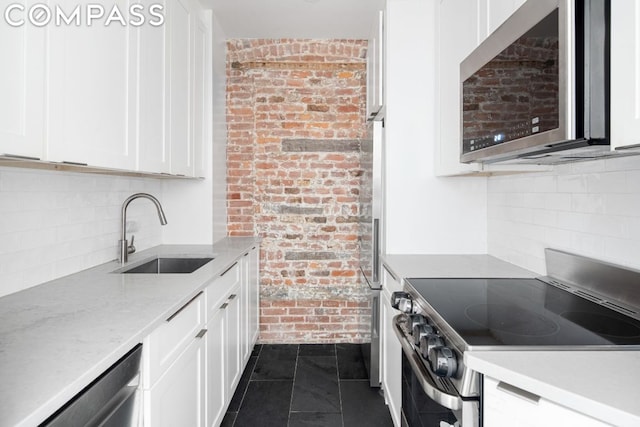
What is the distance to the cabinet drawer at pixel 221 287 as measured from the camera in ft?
6.27

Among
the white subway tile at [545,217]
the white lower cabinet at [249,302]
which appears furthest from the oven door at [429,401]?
the white lower cabinet at [249,302]

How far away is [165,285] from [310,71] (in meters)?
2.40

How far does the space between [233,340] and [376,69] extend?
200 cm

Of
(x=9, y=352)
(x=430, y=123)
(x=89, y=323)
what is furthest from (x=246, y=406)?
(x=430, y=123)

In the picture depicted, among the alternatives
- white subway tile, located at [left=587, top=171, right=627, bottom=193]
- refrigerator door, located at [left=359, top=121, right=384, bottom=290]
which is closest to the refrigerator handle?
refrigerator door, located at [left=359, top=121, right=384, bottom=290]

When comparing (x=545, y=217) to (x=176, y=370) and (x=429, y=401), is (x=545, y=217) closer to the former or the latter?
(x=429, y=401)

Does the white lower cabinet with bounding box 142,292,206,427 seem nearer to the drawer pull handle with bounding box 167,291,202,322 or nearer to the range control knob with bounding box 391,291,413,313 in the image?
the drawer pull handle with bounding box 167,291,202,322

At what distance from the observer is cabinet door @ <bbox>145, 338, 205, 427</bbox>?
1272 mm

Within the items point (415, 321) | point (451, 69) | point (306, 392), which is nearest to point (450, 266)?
point (415, 321)

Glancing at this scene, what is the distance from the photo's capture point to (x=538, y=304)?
56.9 inches

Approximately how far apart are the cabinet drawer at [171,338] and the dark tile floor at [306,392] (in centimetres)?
95

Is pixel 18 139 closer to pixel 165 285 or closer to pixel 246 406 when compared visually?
pixel 165 285

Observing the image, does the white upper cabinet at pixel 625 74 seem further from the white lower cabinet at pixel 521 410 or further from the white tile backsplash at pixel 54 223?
the white tile backsplash at pixel 54 223

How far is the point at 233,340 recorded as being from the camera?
2430 millimetres
